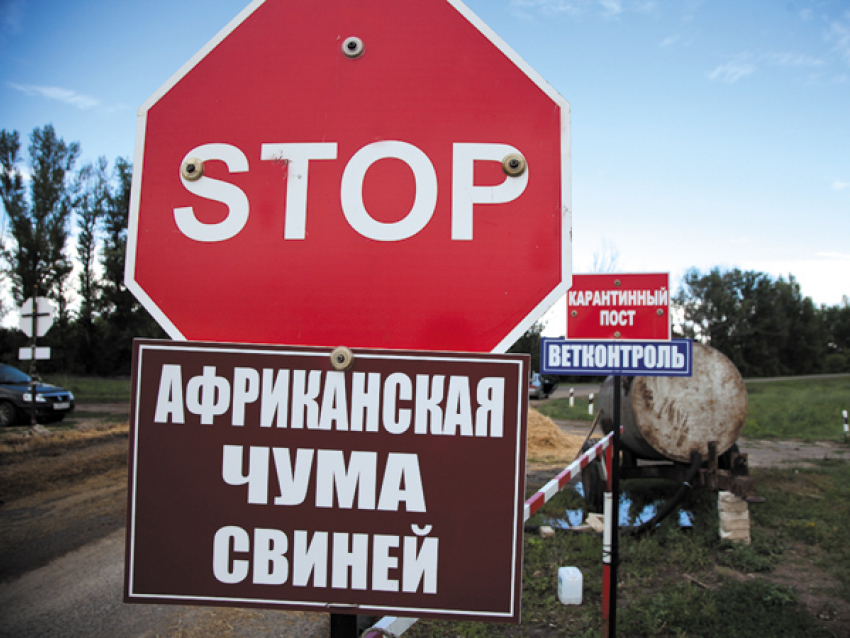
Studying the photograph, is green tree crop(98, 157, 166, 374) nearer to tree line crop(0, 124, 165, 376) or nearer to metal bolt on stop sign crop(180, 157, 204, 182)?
tree line crop(0, 124, 165, 376)

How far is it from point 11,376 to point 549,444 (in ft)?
44.2

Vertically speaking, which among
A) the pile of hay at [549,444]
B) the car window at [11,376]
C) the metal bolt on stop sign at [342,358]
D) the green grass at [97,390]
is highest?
the metal bolt on stop sign at [342,358]

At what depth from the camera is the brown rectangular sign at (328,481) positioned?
110 centimetres

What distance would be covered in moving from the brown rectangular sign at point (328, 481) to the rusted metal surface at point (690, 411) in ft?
16.3

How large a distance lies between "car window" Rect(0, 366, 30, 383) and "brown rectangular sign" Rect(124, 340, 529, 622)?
52.4 feet

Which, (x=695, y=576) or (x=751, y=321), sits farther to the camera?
(x=751, y=321)

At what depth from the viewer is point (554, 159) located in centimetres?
120

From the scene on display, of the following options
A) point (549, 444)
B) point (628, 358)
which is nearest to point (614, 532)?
point (628, 358)

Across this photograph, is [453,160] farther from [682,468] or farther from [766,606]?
[682,468]

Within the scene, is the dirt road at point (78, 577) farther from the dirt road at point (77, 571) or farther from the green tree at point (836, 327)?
the green tree at point (836, 327)

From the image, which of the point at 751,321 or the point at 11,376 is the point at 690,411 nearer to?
the point at 11,376

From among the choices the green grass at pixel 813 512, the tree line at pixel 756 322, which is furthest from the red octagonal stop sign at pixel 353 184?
the tree line at pixel 756 322

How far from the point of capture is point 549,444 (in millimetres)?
11117

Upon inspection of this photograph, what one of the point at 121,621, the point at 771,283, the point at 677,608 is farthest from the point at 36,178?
the point at 771,283
